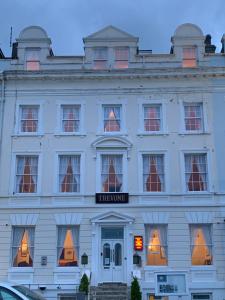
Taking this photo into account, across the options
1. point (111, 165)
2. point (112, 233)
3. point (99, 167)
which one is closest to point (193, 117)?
point (111, 165)

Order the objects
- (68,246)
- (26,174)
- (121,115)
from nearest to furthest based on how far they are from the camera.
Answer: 1. (68,246)
2. (26,174)
3. (121,115)

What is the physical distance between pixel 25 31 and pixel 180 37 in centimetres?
904

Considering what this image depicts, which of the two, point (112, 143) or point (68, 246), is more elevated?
point (112, 143)

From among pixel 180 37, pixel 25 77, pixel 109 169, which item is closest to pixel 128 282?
pixel 109 169

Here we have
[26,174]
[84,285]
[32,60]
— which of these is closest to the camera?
[84,285]

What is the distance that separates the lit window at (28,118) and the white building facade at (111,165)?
6 cm

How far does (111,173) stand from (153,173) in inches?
88.7

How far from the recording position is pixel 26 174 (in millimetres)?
22266

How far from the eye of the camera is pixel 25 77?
2331cm

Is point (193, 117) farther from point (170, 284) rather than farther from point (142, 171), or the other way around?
point (170, 284)

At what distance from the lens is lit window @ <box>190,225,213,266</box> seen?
21.0 metres

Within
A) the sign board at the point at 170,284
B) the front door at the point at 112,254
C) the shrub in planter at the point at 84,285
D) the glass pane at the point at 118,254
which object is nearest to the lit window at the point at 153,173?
the front door at the point at 112,254

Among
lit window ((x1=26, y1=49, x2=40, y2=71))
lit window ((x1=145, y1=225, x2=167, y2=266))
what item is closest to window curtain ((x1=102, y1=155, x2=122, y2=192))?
lit window ((x1=145, y1=225, x2=167, y2=266))

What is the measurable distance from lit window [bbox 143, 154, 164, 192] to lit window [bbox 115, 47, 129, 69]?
17.7 feet
